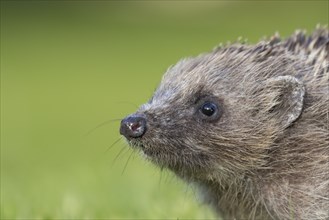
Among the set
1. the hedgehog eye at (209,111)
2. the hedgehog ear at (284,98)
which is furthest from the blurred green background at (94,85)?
the hedgehog ear at (284,98)

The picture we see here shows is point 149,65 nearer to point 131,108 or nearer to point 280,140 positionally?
point 131,108

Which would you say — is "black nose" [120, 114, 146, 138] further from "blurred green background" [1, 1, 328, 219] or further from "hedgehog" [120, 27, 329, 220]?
"blurred green background" [1, 1, 328, 219]

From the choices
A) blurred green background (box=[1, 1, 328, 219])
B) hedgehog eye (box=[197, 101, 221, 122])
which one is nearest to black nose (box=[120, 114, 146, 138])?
blurred green background (box=[1, 1, 328, 219])

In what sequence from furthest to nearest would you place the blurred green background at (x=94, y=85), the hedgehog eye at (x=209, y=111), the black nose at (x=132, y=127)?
the blurred green background at (x=94, y=85) < the hedgehog eye at (x=209, y=111) < the black nose at (x=132, y=127)

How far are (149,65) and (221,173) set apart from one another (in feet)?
97.6

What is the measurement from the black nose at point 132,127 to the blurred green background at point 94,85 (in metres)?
0.41

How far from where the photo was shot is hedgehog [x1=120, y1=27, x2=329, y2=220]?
7105mm

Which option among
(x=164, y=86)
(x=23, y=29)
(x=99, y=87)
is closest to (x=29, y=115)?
(x=99, y=87)

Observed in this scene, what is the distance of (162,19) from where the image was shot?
169ft

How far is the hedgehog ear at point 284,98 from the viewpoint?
725 cm

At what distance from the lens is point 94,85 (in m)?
30.3

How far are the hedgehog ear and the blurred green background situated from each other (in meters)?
1.12

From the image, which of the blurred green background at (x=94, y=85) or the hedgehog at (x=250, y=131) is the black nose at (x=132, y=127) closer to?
the hedgehog at (x=250, y=131)

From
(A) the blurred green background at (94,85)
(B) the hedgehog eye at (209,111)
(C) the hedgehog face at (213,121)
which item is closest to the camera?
(C) the hedgehog face at (213,121)
